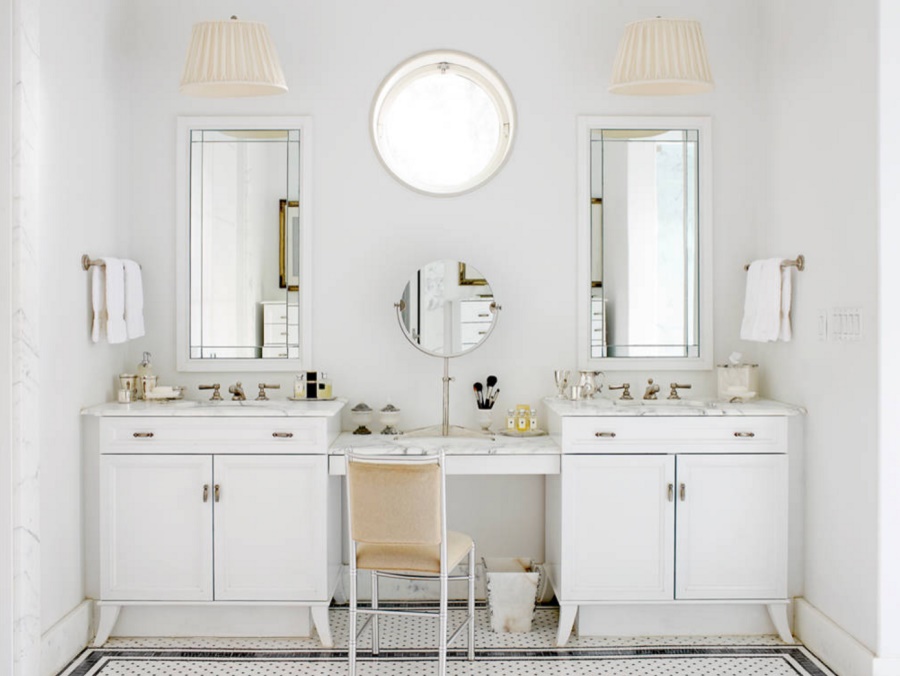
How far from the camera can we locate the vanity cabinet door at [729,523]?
11.1ft

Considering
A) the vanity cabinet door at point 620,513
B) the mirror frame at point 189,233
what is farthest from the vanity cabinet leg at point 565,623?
the mirror frame at point 189,233

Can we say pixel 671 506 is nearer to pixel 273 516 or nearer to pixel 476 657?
pixel 476 657

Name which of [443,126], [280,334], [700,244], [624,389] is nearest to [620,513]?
[624,389]

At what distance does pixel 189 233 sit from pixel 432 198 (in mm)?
1083

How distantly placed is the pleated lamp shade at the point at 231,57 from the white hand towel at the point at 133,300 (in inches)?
31.3

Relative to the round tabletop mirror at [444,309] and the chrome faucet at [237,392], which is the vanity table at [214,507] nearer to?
the chrome faucet at [237,392]

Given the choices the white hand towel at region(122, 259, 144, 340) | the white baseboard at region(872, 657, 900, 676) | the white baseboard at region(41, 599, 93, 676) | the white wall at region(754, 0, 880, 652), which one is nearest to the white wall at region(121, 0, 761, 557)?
Answer: the white hand towel at region(122, 259, 144, 340)

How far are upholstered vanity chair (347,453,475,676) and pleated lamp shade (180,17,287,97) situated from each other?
1.50 m

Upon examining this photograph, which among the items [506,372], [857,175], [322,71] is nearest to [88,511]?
[506,372]

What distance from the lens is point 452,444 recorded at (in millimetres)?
3531

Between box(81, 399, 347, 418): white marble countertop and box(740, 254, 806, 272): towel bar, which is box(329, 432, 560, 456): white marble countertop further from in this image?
box(740, 254, 806, 272): towel bar

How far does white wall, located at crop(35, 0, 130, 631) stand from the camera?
3.17 metres

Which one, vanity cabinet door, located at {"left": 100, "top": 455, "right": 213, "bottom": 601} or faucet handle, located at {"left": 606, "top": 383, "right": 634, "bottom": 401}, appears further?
faucet handle, located at {"left": 606, "top": 383, "right": 634, "bottom": 401}

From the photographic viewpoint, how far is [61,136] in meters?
3.29
